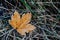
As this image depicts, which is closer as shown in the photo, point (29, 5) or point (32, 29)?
point (32, 29)

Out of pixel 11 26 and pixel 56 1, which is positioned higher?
pixel 56 1

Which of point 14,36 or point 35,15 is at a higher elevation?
point 35,15

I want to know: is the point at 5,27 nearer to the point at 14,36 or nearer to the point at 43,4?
the point at 14,36

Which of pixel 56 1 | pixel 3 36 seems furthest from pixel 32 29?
pixel 56 1

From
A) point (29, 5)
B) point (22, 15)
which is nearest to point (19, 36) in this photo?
point (22, 15)

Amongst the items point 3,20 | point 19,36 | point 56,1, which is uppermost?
point 56,1

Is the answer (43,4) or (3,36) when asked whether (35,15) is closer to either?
(43,4)
